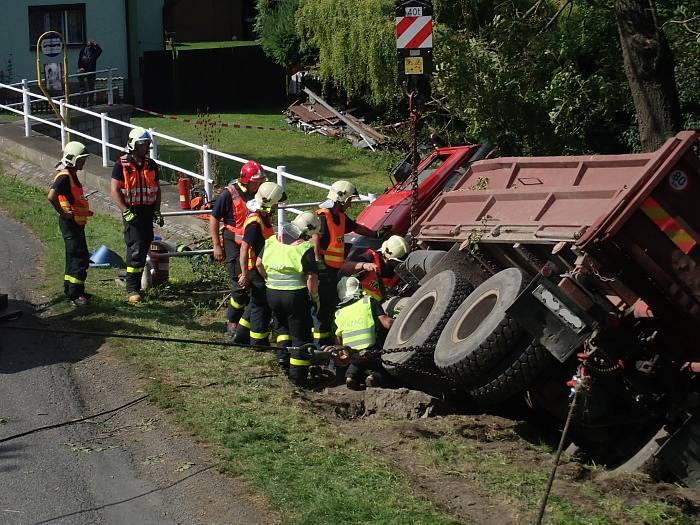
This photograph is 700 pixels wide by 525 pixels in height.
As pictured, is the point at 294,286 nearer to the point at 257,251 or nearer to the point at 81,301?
the point at 257,251

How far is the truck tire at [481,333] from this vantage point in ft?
26.0

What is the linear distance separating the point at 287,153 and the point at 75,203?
13.2m

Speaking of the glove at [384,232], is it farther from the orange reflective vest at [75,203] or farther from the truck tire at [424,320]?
the orange reflective vest at [75,203]

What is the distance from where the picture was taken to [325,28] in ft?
82.8

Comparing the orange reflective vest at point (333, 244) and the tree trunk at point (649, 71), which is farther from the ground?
the tree trunk at point (649, 71)

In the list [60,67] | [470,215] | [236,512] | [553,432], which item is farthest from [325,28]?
[236,512]

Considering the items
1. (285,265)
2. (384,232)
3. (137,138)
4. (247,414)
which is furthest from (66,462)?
(384,232)

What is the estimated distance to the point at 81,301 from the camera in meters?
11.3

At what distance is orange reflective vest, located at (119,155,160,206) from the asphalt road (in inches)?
65.5

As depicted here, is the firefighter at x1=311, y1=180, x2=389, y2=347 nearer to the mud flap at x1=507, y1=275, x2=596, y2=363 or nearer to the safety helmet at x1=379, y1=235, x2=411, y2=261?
the safety helmet at x1=379, y1=235, x2=411, y2=261

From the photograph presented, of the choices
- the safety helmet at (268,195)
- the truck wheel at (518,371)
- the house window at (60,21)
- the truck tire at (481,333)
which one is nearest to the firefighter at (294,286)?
the safety helmet at (268,195)

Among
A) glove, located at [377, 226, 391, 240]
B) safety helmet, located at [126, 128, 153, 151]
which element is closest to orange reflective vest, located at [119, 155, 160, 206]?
safety helmet, located at [126, 128, 153, 151]

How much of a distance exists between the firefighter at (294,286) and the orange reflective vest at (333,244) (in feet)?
2.23

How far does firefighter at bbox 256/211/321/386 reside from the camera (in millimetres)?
9250
